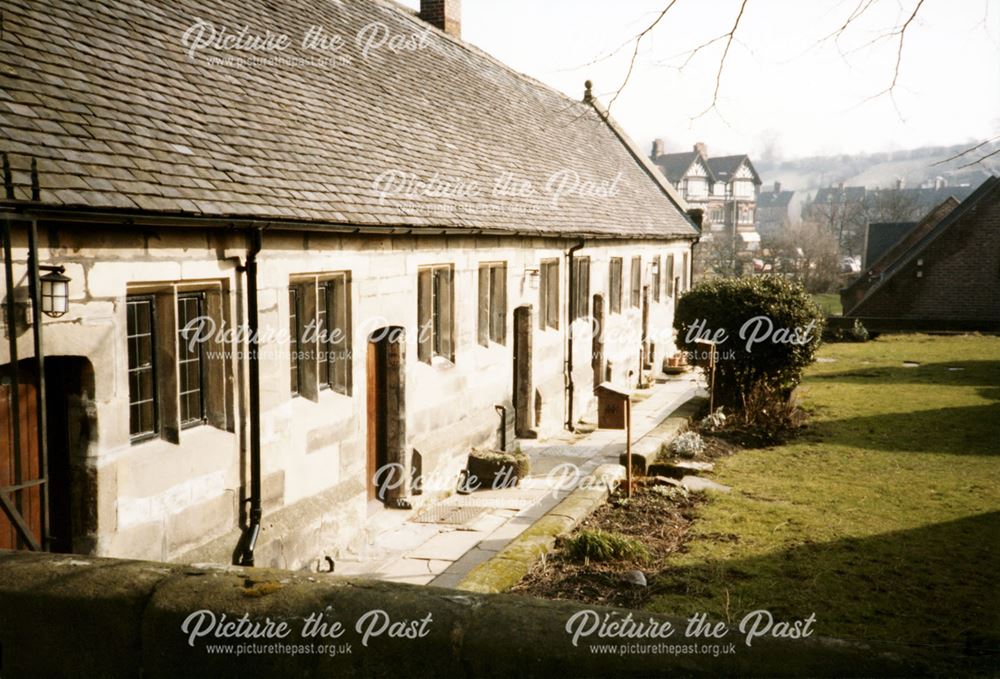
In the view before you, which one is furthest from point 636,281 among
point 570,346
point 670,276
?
point 570,346

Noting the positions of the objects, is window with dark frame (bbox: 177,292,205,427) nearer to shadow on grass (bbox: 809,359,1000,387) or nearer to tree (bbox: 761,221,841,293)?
shadow on grass (bbox: 809,359,1000,387)

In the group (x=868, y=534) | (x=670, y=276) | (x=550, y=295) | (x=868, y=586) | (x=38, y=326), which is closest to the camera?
(x=38, y=326)

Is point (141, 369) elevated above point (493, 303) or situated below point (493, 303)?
below

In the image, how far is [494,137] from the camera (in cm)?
1683

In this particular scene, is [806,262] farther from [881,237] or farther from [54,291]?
[54,291]

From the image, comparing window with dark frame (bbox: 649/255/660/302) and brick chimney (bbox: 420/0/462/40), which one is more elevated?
brick chimney (bbox: 420/0/462/40)

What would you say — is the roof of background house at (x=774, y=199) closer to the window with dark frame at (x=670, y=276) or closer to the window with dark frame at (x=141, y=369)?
the window with dark frame at (x=670, y=276)

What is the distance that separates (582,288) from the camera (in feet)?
61.7

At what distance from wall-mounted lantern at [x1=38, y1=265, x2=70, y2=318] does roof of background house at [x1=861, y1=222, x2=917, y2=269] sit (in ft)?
155

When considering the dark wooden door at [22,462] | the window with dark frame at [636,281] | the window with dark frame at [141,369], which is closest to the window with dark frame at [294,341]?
the window with dark frame at [141,369]

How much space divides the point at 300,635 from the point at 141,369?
4.79 metres

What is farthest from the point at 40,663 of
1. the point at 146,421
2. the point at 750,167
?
the point at 750,167

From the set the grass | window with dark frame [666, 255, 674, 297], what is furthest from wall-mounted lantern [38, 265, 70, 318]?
the grass

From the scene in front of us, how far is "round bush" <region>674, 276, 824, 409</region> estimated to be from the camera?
15586mm
